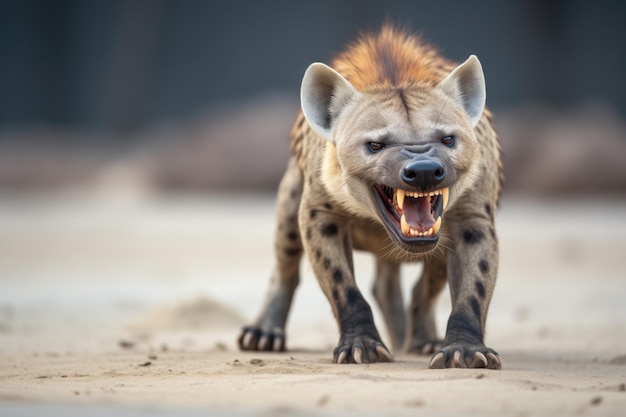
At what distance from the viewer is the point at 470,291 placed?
5371 mm

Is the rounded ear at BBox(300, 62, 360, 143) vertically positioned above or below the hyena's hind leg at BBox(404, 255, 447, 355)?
above

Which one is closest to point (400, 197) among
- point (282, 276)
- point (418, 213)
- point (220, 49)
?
point (418, 213)

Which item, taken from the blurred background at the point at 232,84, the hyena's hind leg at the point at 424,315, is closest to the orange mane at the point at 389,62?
the hyena's hind leg at the point at 424,315

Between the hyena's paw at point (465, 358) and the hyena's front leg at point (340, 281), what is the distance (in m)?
0.39

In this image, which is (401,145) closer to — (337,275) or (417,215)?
(417,215)

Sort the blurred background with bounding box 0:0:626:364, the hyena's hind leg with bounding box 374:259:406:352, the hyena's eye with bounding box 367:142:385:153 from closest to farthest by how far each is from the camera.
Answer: the hyena's eye with bounding box 367:142:385:153
the hyena's hind leg with bounding box 374:259:406:352
the blurred background with bounding box 0:0:626:364

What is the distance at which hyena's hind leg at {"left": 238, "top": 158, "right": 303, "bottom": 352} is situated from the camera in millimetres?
6746

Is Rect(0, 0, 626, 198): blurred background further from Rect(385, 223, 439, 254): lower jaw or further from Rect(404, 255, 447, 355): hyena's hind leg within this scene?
Rect(385, 223, 439, 254): lower jaw

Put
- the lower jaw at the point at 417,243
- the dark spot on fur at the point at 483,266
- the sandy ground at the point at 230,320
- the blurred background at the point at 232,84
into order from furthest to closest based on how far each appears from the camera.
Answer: the blurred background at the point at 232,84 < the dark spot on fur at the point at 483,266 < the lower jaw at the point at 417,243 < the sandy ground at the point at 230,320

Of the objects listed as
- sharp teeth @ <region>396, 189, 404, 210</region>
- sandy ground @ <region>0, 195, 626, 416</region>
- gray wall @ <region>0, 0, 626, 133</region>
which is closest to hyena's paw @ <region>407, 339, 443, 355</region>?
sandy ground @ <region>0, 195, 626, 416</region>

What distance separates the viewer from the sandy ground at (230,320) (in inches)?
159

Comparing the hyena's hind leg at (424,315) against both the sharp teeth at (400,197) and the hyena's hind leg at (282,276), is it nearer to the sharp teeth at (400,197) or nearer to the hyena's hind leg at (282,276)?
the hyena's hind leg at (282,276)

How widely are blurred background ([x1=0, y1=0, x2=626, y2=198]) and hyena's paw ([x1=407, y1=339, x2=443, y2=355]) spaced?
1066cm

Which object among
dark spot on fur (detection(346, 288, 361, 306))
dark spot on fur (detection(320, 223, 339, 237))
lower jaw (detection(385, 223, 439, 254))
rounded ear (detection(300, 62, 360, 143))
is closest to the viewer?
lower jaw (detection(385, 223, 439, 254))
